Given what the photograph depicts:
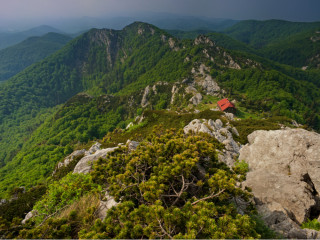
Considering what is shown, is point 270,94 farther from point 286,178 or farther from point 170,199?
point 170,199

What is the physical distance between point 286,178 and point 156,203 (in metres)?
13.9

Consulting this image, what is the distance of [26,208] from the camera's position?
1579cm

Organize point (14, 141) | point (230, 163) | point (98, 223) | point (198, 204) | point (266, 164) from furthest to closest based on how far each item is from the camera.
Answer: point (14, 141) < point (230, 163) < point (266, 164) < point (198, 204) < point (98, 223)

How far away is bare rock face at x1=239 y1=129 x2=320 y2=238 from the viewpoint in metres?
10.9

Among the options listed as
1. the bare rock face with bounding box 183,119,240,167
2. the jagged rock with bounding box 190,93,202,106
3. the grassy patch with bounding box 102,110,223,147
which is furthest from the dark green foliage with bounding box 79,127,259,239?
the jagged rock with bounding box 190,93,202,106

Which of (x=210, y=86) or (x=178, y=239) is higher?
(x=178, y=239)

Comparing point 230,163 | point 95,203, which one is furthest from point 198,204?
point 230,163

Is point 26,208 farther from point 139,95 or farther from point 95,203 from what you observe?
point 139,95

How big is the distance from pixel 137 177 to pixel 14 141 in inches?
8665

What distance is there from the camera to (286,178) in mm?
14195

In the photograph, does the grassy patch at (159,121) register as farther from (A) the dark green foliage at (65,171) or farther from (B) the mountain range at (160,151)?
(A) the dark green foliage at (65,171)

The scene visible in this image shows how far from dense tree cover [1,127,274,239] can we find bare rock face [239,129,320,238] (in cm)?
319

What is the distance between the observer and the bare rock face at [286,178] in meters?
10.9

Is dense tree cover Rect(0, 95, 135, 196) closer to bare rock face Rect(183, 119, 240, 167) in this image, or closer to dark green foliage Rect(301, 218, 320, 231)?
bare rock face Rect(183, 119, 240, 167)
